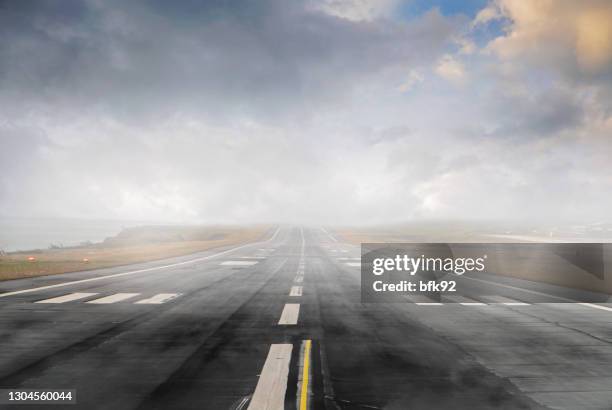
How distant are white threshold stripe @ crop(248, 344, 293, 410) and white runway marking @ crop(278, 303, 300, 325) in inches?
85.3

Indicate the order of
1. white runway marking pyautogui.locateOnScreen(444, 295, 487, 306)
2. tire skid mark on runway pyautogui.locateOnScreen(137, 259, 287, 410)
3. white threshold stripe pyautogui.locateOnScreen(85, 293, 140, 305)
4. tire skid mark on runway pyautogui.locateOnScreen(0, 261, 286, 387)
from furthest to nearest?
white runway marking pyautogui.locateOnScreen(444, 295, 487, 306), white threshold stripe pyautogui.locateOnScreen(85, 293, 140, 305), tire skid mark on runway pyautogui.locateOnScreen(0, 261, 286, 387), tire skid mark on runway pyautogui.locateOnScreen(137, 259, 287, 410)

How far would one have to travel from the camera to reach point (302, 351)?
23.2ft

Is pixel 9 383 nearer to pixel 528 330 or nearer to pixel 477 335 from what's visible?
pixel 477 335

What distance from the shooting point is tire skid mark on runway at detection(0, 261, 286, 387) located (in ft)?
18.8

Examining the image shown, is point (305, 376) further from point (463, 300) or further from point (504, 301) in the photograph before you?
point (504, 301)

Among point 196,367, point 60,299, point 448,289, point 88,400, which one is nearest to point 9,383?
point 88,400

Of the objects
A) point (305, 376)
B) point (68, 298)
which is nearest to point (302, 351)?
point (305, 376)

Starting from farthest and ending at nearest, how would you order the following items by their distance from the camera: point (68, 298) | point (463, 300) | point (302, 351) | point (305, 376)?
point (463, 300), point (68, 298), point (302, 351), point (305, 376)

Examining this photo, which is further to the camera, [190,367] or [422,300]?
[422,300]

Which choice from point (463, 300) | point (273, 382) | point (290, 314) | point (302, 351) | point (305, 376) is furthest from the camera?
point (463, 300)

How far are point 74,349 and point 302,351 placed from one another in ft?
16.2

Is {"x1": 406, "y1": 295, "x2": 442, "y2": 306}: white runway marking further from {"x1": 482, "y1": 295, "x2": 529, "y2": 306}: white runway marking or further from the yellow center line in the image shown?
the yellow center line

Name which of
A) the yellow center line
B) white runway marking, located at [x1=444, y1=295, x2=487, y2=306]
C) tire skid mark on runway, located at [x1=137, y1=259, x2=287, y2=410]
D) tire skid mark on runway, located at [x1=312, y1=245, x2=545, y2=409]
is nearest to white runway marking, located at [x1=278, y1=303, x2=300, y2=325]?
tire skid mark on runway, located at [x1=312, y1=245, x2=545, y2=409]

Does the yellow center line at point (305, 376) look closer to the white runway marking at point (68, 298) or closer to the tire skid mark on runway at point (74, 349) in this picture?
the tire skid mark on runway at point (74, 349)
